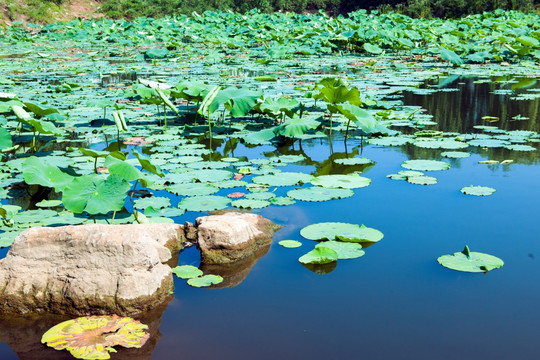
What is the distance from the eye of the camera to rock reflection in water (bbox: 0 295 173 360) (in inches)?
62.8

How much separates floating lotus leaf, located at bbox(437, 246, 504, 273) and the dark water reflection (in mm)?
2426

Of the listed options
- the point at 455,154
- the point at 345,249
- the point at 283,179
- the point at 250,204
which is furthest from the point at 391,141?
the point at 345,249

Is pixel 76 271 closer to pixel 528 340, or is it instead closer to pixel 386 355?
pixel 386 355

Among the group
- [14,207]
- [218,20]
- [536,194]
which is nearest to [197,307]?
[14,207]

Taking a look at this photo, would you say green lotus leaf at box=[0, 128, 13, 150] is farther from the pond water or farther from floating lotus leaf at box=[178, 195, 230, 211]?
floating lotus leaf at box=[178, 195, 230, 211]

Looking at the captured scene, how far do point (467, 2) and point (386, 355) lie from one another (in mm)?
20072

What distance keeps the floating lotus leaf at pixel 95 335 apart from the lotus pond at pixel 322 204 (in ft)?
0.13

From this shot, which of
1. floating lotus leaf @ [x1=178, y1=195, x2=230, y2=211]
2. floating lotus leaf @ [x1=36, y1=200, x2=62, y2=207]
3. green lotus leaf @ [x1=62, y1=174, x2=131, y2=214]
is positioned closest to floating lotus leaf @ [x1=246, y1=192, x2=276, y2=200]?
floating lotus leaf @ [x1=178, y1=195, x2=230, y2=211]

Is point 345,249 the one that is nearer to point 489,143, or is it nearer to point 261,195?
point 261,195

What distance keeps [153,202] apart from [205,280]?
0.84 meters

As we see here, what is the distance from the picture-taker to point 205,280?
201cm

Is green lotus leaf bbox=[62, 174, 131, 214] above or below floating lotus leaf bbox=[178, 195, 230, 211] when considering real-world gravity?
above

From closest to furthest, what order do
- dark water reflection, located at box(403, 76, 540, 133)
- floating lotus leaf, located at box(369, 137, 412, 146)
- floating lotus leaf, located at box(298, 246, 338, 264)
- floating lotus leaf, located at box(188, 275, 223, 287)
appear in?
floating lotus leaf, located at box(188, 275, 223, 287) < floating lotus leaf, located at box(298, 246, 338, 264) < floating lotus leaf, located at box(369, 137, 412, 146) < dark water reflection, located at box(403, 76, 540, 133)

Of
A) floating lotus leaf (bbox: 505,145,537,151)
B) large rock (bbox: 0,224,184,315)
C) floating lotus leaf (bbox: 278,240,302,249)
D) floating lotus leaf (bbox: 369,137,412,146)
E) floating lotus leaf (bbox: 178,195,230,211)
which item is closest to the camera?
large rock (bbox: 0,224,184,315)
